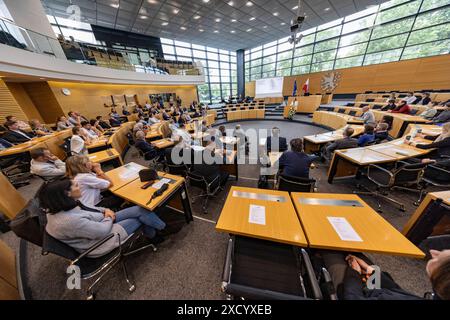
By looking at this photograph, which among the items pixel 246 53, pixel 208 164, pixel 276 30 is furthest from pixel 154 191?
pixel 246 53

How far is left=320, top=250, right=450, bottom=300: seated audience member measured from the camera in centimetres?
85

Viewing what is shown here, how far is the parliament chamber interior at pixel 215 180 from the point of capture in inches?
49.9

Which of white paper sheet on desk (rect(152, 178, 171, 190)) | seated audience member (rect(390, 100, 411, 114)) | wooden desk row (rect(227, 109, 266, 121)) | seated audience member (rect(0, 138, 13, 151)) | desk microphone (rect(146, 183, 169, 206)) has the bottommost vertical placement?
wooden desk row (rect(227, 109, 266, 121))

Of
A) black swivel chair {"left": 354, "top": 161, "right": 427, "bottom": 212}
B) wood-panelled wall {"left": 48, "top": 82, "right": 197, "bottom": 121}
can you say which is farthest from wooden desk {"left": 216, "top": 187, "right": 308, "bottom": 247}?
wood-panelled wall {"left": 48, "top": 82, "right": 197, "bottom": 121}

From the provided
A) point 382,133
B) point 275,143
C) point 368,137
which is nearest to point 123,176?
point 275,143

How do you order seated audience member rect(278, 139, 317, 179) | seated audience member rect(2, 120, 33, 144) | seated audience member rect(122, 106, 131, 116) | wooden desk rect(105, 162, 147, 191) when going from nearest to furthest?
wooden desk rect(105, 162, 147, 191)
seated audience member rect(278, 139, 317, 179)
seated audience member rect(2, 120, 33, 144)
seated audience member rect(122, 106, 131, 116)

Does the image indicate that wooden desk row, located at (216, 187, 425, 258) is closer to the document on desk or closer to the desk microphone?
the document on desk

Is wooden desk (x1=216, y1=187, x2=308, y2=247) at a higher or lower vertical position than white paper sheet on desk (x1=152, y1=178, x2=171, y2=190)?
higher

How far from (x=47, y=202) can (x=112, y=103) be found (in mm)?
11326

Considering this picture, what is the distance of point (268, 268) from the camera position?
1287 mm

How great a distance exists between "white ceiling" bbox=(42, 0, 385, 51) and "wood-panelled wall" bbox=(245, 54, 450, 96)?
4.07 metres

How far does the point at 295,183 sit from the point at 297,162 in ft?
1.34

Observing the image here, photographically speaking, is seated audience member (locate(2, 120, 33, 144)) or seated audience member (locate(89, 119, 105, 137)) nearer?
seated audience member (locate(2, 120, 33, 144))

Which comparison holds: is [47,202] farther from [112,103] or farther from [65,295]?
[112,103]
